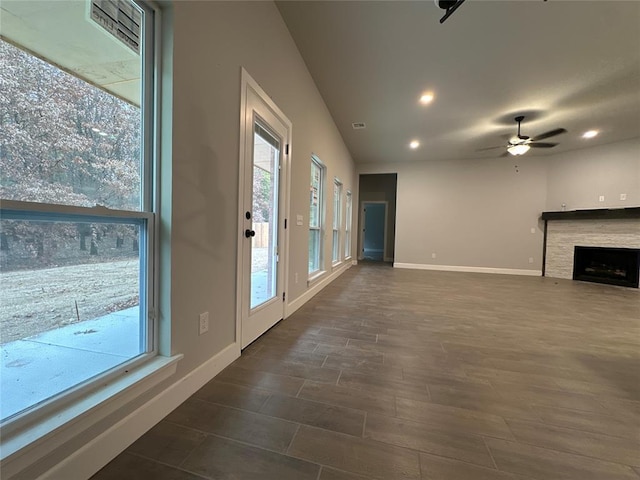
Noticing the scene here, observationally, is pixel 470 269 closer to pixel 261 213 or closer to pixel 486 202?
pixel 486 202

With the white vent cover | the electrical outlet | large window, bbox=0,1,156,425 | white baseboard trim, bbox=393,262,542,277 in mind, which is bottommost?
white baseboard trim, bbox=393,262,542,277

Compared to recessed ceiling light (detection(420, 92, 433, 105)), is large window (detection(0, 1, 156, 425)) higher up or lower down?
lower down

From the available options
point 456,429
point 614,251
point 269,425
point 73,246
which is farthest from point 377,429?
point 614,251

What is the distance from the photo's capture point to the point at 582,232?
18.6 ft

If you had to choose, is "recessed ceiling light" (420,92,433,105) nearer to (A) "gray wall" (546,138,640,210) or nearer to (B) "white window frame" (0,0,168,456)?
(B) "white window frame" (0,0,168,456)

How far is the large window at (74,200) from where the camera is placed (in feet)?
2.79

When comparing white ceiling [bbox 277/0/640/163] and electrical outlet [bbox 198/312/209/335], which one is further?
white ceiling [bbox 277/0/640/163]

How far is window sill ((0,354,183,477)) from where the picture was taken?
764 mm

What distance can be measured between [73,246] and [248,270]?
1.11m

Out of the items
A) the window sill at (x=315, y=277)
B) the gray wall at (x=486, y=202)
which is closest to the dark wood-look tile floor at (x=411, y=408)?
the window sill at (x=315, y=277)

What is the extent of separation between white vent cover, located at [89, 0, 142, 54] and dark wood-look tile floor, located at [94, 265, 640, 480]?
5.88ft

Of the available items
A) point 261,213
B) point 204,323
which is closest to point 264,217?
point 261,213

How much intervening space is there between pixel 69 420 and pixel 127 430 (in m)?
0.30

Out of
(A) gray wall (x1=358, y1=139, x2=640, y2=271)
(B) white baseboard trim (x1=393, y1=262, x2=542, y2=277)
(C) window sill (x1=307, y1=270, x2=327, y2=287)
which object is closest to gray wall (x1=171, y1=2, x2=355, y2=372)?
(C) window sill (x1=307, y1=270, x2=327, y2=287)
